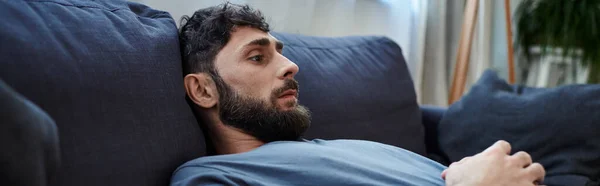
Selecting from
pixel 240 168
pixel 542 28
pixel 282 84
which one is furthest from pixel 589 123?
pixel 542 28

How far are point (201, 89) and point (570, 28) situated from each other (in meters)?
2.25

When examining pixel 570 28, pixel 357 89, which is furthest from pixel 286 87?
pixel 570 28

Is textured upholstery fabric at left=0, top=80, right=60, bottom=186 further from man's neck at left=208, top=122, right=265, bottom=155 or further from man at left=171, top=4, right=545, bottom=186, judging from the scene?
man's neck at left=208, top=122, right=265, bottom=155

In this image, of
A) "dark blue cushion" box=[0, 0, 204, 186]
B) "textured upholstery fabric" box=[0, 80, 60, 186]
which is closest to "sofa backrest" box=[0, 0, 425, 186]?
"dark blue cushion" box=[0, 0, 204, 186]

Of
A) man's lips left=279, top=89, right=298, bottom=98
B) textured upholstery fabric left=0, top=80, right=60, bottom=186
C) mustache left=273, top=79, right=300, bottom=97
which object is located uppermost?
textured upholstery fabric left=0, top=80, right=60, bottom=186

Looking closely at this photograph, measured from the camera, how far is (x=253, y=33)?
1.27 metres

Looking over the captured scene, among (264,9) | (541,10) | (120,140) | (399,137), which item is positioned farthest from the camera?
(541,10)

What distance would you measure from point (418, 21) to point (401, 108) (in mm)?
893

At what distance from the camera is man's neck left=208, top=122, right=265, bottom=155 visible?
4.00ft

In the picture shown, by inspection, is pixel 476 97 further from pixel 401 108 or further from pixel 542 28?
pixel 542 28

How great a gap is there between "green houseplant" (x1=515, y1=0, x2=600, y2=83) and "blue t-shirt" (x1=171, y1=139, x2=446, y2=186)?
6.66 ft

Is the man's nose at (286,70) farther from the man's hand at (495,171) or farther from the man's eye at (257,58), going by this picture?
the man's hand at (495,171)

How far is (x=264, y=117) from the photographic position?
120 cm

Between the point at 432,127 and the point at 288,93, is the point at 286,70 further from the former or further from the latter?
the point at 432,127
